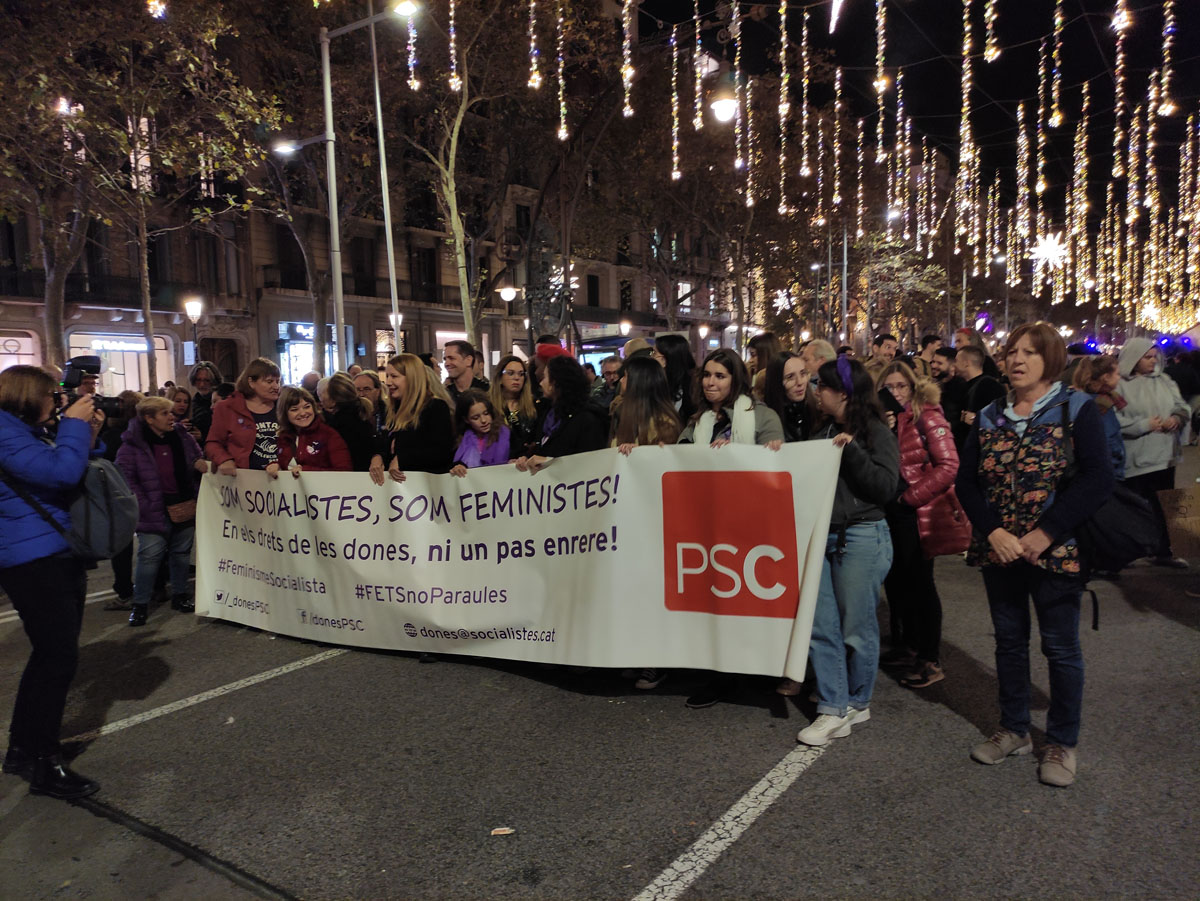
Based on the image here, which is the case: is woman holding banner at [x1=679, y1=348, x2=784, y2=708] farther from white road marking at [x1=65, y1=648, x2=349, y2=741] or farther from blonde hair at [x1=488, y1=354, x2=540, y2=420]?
white road marking at [x1=65, y1=648, x2=349, y2=741]

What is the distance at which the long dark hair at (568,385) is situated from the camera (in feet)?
16.7

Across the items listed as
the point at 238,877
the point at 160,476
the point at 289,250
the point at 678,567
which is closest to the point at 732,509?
the point at 678,567

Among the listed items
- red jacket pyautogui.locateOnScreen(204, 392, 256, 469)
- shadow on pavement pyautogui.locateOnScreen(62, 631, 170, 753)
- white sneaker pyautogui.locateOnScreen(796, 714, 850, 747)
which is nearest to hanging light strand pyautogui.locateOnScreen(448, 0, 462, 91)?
red jacket pyautogui.locateOnScreen(204, 392, 256, 469)

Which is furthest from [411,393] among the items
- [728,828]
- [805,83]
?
[805,83]

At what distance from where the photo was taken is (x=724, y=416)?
434 centimetres

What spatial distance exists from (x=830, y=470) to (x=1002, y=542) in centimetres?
77

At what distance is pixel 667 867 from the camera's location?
290 centimetres

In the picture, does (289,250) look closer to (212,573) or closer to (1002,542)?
(212,573)

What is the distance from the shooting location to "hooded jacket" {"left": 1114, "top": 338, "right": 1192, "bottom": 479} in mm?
6812

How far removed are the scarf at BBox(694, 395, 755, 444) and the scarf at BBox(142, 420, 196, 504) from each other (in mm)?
4447

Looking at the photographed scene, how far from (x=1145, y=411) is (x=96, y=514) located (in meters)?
7.21

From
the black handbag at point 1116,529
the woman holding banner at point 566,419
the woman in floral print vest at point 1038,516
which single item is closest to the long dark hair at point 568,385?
the woman holding banner at point 566,419

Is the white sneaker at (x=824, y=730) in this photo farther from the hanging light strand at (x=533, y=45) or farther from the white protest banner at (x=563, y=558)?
the hanging light strand at (x=533, y=45)

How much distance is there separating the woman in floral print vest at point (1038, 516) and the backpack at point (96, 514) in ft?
11.9
